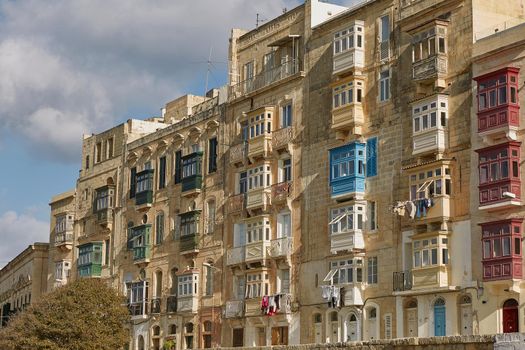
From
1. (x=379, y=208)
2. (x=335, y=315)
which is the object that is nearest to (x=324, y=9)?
(x=379, y=208)

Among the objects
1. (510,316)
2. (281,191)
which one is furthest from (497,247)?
(281,191)

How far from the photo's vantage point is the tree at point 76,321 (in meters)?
64.0

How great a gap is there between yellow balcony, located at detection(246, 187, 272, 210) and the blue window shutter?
8214 mm

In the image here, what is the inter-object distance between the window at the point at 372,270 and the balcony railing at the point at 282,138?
9334 millimetres

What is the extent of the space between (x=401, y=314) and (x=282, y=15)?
19.7 m

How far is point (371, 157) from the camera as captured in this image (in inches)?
2025

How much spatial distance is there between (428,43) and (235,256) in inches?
717

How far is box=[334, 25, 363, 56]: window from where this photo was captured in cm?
5272

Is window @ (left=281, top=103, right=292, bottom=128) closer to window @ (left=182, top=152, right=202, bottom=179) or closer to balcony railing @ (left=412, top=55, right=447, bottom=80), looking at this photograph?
window @ (left=182, top=152, right=202, bottom=179)

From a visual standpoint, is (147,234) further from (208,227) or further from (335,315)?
(335,315)

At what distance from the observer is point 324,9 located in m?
58.0

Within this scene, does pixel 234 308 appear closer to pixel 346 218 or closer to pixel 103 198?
pixel 346 218

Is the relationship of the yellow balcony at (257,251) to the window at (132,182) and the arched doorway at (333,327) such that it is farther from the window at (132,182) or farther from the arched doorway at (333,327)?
the window at (132,182)

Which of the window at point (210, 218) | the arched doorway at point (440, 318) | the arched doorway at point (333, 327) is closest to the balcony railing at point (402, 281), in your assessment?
the arched doorway at point (440, 318)
